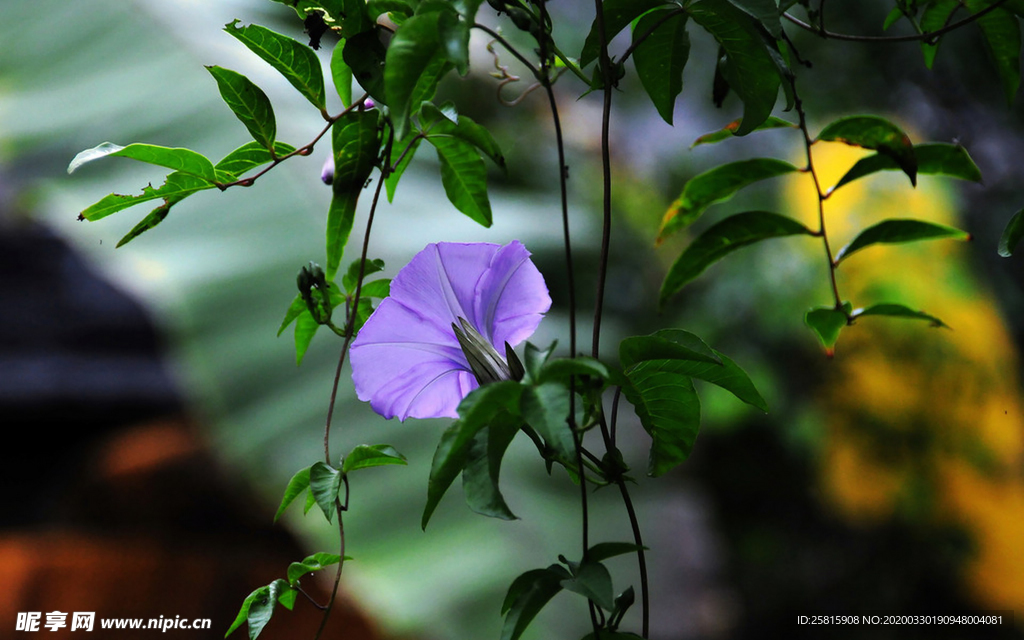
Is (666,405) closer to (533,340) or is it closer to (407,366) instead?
(407,366)

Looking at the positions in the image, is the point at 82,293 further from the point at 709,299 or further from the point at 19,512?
the point at 709,299

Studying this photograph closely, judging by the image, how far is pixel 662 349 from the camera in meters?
0.33

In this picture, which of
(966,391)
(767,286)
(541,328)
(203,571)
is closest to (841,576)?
(966,391)

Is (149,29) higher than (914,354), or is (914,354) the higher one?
(149,29)

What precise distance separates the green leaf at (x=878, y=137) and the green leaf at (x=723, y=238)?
6cm

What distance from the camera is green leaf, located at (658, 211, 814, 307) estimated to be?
47 cm

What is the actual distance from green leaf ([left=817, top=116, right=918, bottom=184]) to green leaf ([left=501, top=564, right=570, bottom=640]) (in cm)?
29

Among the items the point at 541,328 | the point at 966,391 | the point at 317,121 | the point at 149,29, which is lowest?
the point at 966,391

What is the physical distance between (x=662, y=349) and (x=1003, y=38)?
0.32 metres

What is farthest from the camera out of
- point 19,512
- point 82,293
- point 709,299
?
point 709,299

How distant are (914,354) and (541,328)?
914 millimetres

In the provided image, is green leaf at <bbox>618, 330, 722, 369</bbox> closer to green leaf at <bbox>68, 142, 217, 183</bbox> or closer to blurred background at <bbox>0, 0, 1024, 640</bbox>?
green leaf at <bbox>68, 142, 217, 183</bbox>

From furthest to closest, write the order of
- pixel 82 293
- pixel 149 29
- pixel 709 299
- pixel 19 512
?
pixel 709 299 < pixel 82 293 < pixel 149 29 < pixel 19 512

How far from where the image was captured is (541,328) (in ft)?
3.88
